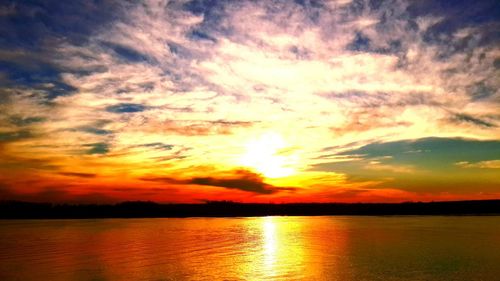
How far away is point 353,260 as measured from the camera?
39.3 metres

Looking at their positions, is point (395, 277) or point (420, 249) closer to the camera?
point (395, 277)

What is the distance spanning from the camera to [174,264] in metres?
37.1

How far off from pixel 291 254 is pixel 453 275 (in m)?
17.9

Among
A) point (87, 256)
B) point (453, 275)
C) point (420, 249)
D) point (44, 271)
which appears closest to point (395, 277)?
point (453, 275)

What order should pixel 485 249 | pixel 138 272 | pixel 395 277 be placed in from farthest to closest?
1. pixel 485 249
2. pixel 138 272
3. pixel 395 277

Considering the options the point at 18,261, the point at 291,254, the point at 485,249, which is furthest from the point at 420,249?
the point at 18,261

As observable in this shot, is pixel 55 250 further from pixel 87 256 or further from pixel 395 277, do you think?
A: pixel 395 277

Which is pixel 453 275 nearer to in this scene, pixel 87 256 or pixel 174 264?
pixel 174 264

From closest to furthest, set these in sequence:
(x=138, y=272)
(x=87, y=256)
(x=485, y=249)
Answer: (x=138, y=272) < (x=87, y=256) < (x=485, y=249)

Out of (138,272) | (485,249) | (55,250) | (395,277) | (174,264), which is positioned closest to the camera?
(395,277)

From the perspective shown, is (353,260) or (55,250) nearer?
(353,260)

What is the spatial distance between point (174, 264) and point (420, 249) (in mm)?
28534

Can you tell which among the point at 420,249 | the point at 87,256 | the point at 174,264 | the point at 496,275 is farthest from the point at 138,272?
the point at 420,249

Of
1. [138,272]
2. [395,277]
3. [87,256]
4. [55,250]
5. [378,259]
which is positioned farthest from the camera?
[55,250]
